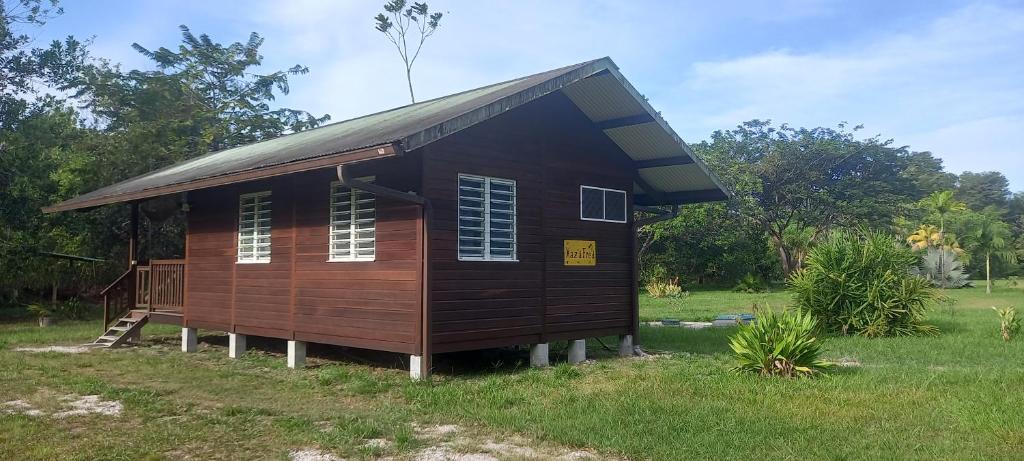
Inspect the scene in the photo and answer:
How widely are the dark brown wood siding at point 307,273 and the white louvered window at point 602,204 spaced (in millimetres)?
3163

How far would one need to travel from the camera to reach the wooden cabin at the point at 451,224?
29.9 feet

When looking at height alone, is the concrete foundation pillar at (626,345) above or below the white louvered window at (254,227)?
below

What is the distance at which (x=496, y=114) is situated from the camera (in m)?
9.01

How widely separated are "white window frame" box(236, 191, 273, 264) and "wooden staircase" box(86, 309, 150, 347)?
10.9ft

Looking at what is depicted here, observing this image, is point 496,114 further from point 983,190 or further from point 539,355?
point 983,190

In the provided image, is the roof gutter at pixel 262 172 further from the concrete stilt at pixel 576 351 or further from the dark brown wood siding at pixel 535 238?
the concrete stilt at pixel 576 351

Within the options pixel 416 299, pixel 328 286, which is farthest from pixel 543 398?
pixel 328 286

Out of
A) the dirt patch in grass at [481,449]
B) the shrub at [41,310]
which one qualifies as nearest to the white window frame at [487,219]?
the dirt patch in grass at [481,449]

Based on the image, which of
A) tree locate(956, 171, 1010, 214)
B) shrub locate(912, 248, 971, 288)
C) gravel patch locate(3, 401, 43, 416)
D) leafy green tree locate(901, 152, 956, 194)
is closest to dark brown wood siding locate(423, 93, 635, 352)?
gravel patch locate(3, 401, 43, 416)

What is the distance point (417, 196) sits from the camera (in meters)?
8.79

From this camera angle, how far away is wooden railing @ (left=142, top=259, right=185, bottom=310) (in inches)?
541

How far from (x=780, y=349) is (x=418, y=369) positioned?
4.27 m

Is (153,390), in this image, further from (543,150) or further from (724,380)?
(724,380)

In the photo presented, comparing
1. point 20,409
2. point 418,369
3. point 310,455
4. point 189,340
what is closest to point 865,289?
point 418,369
